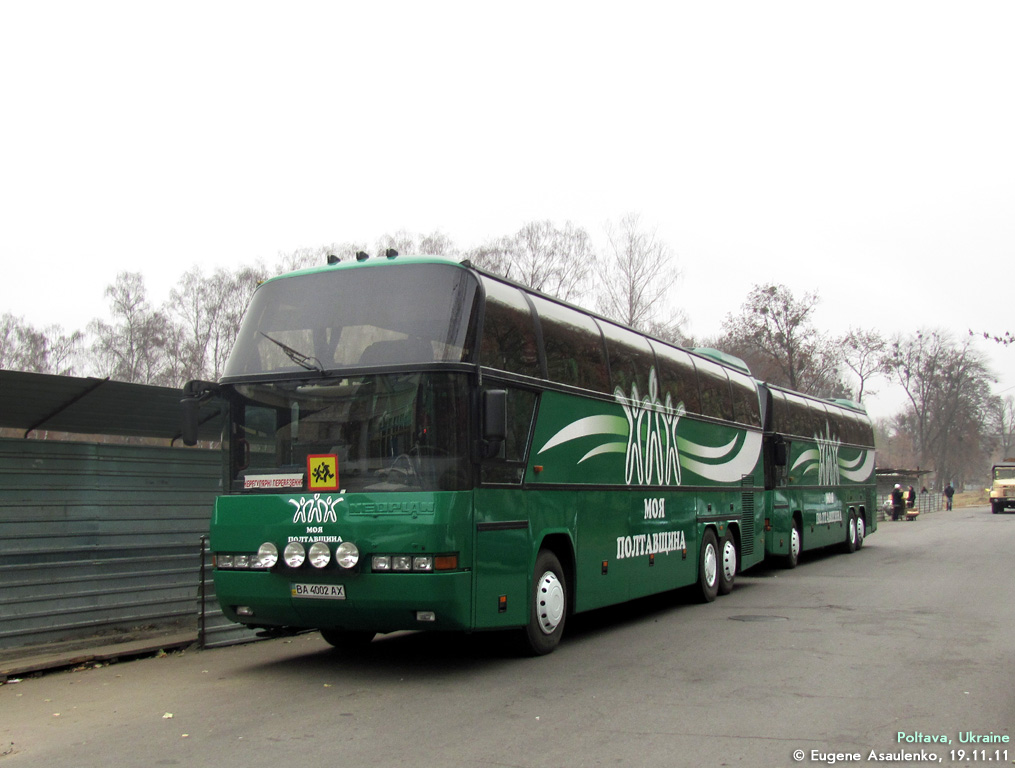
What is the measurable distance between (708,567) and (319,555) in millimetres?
8239

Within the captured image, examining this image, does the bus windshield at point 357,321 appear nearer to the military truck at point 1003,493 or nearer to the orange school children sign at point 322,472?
the orange school children sign at point 322,472

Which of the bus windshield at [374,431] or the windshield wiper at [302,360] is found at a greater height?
the windshield wiper at [302,360]

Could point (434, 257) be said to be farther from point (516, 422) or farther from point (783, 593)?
point (783, 593)

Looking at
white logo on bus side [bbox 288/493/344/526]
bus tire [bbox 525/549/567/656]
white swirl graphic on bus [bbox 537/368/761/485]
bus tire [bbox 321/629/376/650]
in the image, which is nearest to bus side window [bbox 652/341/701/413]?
white swirl graphic on bus [bbox 537/368/761/485]

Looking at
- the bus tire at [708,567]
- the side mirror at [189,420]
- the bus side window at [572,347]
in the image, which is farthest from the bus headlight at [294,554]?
the bus tire at [708,567]

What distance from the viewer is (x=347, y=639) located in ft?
34.3

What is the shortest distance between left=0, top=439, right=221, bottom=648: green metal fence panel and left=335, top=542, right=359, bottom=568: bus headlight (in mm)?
3471

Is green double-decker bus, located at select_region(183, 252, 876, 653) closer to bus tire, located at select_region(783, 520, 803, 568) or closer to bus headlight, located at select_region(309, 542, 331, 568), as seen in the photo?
bus headlight, located at select_region(309, 542, 331, 568)

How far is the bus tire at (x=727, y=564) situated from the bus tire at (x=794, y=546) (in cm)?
491

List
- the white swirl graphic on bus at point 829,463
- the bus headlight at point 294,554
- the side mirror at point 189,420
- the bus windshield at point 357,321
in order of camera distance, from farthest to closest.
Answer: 1. the white swirl graphic on bus at point 829,463
2. the side mirror at point 189,420
3. the bus windshield at point 357,321
4. the bus headlight at point 294,554

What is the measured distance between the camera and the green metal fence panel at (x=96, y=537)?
9.93m

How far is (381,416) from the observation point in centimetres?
841

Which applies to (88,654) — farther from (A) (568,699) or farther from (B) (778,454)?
(B) (778,454)

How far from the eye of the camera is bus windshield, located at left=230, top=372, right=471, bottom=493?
27.3 feet
